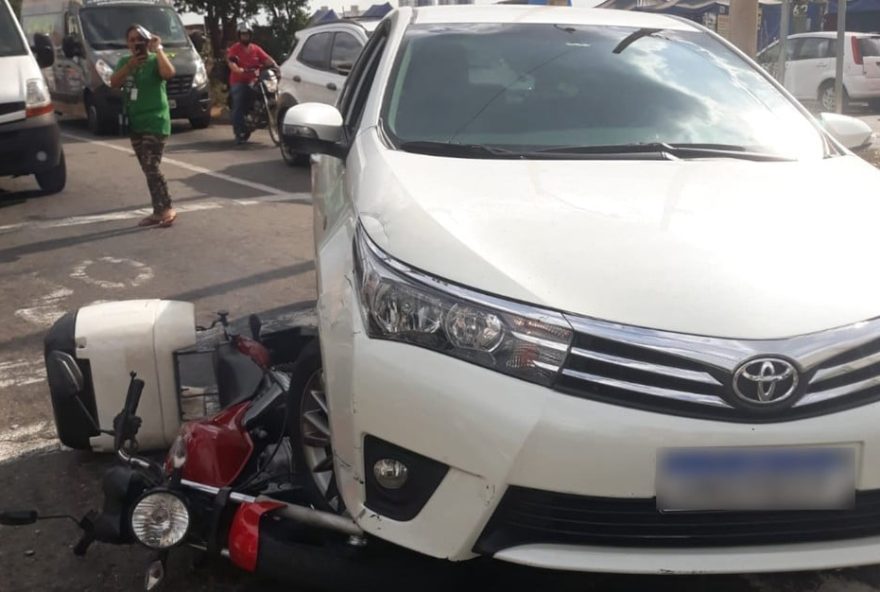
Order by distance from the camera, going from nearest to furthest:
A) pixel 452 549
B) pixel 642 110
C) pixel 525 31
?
pixel 452 549, pixel 642 110, pixel 525 31

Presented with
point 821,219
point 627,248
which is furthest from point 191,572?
point 821,219

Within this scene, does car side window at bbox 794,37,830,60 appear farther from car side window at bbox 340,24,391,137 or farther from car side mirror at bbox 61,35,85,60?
car side window at bbox 340,24,391,137

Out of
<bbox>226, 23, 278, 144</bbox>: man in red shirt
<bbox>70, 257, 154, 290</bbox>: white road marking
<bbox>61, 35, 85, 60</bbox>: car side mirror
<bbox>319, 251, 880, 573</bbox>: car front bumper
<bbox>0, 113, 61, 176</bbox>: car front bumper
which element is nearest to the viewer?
<bbox>319, 251, 880, 573</bbox>: car front bumper

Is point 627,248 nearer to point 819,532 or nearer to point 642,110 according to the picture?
point 819,532

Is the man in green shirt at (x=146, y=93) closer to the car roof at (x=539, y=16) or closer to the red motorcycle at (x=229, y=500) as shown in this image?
the car roof at (x=539, y=16)

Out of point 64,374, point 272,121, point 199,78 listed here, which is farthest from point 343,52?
point 64,374

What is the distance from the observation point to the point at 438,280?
2578 millimetres

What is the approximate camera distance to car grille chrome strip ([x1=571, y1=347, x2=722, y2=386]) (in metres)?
2.41

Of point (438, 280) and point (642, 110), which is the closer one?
point (438, 280)

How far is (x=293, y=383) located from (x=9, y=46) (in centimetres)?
818

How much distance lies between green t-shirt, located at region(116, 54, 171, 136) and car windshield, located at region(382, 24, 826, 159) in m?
4.78

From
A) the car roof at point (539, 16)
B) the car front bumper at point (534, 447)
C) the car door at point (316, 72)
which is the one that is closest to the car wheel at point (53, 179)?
the car door at point (316, 72)

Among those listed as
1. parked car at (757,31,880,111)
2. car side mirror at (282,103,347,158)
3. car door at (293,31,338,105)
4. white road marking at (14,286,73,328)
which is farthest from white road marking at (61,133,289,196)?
parked car at (757,31,880,111)

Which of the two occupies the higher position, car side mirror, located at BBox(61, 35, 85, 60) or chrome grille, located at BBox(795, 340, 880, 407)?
car side mirror, located at BBox(61, 35, 85, 60)
